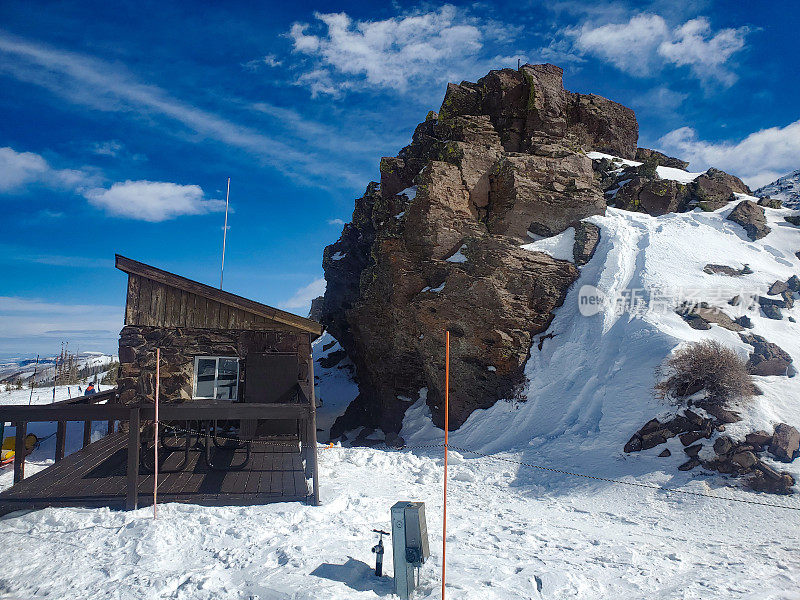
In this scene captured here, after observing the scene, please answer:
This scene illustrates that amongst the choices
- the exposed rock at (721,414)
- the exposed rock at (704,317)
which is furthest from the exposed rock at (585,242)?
the exposed rock at (721,414)

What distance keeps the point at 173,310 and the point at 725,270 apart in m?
18.3

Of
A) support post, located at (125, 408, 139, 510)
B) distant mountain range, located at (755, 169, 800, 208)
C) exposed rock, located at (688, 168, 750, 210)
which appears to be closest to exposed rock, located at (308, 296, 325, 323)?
exposed rock, located at (688, 168, 750, 210)

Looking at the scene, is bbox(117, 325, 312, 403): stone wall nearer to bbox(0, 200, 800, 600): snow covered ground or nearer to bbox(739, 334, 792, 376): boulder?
bbox(0, 200, 800, 600): snow covered ground

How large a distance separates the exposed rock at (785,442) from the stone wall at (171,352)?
10121 mm

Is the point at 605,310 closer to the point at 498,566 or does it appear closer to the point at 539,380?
the point at 539,380

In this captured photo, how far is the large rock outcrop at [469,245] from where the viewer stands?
15.6m

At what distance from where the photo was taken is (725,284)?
15.4 metres

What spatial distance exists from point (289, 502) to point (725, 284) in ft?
51.8

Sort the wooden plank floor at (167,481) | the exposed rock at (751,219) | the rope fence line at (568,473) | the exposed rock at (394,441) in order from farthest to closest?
1. the exposed rock at (751,219)
2. the exposed rock at (394,441)
3. the rope fence line at (568,473)
4. the wooden plank floor at (167,481)

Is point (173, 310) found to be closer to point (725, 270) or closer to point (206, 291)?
point (206, 291)

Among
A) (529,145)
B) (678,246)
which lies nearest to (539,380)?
(678,246)

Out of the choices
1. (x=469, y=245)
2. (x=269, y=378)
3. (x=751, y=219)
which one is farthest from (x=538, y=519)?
(x=751, y=219)

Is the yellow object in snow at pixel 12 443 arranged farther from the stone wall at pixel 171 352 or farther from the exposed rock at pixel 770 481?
the exposed rock at pixel 770 481

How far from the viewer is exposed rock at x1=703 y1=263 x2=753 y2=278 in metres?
16.0
